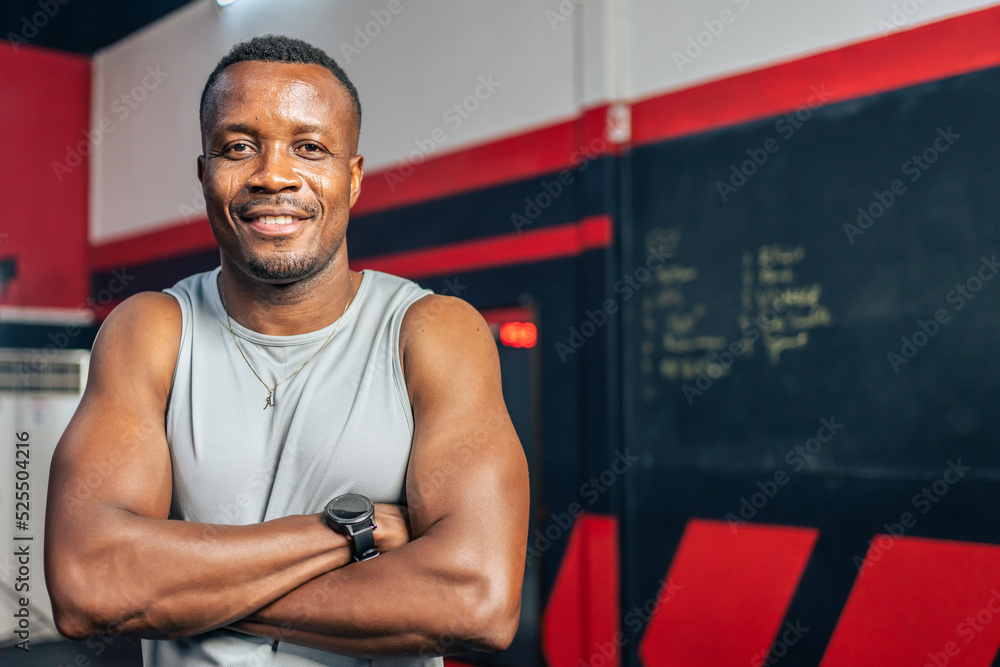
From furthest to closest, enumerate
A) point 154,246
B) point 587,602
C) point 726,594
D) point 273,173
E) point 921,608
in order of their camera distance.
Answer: point 154,246 < point 587,602 < point 726,594 < point 921,608 < point 273,173

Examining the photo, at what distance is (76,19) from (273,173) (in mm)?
3979

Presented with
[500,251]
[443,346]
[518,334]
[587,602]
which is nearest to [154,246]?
[500,251]

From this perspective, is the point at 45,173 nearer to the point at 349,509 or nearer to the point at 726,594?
the point at 726,594

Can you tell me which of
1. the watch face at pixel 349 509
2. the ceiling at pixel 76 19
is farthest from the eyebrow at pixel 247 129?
the ceiling at pixel 76 19

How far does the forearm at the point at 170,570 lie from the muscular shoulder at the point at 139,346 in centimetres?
18

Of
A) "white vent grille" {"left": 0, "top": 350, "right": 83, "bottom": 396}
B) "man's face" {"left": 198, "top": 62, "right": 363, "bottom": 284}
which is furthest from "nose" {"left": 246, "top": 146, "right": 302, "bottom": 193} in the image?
"white vent grille" {"left": 0, "top": 350, "right": 83, "bottom": 396}

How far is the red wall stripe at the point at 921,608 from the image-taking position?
1.86m

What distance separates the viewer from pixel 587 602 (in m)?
2.52

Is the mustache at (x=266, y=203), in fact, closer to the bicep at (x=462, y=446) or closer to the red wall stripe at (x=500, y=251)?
the bicep at (x=462, y=446)

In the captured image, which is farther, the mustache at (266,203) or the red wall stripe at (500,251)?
the red wall stripe at (500,251)

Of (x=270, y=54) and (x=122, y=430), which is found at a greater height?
(x=270, y=54)

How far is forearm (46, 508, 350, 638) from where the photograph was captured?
96cm

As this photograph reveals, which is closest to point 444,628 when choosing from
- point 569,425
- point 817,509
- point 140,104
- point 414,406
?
point 414,406

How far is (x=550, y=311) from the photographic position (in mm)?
2689
